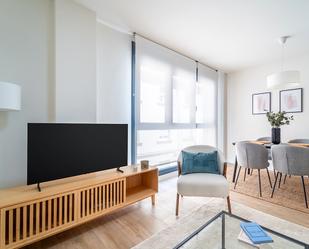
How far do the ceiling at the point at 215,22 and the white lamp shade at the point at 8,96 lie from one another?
53.4 inches

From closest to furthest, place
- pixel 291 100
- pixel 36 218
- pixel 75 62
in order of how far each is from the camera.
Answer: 1. pixel 36 218
2. pixel 75 62
3. pixel 291 100

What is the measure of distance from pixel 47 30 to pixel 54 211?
1.91 m

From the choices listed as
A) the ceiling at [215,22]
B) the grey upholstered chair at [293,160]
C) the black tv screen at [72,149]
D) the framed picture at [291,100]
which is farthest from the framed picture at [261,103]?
the black tv screen at [72,149]

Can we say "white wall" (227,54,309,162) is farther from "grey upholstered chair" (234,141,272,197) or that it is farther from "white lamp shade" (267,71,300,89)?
"grey upholstered chair" (234,141,272,197)

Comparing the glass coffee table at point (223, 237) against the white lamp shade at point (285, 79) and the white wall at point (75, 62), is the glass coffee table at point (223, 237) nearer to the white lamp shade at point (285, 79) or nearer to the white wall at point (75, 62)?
the white wall at point (75, 62)

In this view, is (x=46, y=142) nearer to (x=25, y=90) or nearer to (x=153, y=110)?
(x=25, y=90)

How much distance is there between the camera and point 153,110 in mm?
3285

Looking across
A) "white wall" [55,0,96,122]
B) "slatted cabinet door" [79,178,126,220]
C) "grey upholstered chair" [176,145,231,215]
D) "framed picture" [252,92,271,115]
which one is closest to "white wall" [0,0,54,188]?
"white wall" [55,0,96,122]

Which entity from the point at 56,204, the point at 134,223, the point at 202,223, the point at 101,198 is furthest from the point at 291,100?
the point at 56,204

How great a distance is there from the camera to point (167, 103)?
11.4 ft

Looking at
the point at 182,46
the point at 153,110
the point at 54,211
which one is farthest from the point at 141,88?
the point at 54,211

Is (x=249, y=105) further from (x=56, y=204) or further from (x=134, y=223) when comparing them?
(x=56, y=204)

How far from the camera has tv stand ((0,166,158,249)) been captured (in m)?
1.41

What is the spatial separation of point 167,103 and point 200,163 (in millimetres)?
1470
